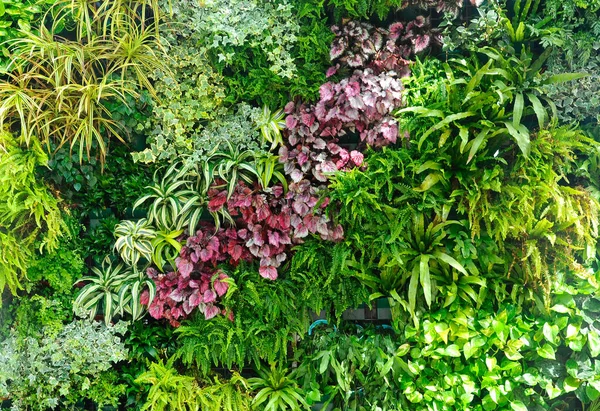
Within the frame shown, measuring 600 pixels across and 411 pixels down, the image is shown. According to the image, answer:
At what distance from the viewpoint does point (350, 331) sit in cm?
320

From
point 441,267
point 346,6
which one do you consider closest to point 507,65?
point 346,6

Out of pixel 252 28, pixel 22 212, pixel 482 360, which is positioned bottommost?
pixel 482 360

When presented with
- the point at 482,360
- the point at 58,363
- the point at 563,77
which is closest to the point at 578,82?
the point at 563,77

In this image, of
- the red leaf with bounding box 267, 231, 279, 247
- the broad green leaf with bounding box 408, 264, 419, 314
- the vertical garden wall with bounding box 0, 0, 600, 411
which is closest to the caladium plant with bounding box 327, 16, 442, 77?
the vertical garden wall with bounding box 0, 0, 600, 411

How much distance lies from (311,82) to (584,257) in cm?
180

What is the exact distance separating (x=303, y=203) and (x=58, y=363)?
5.61 ft

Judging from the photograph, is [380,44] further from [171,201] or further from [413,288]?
[171,201]

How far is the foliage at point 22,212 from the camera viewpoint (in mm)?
2904

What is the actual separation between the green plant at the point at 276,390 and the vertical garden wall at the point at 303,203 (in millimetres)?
11

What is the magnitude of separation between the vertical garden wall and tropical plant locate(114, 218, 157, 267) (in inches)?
0.6

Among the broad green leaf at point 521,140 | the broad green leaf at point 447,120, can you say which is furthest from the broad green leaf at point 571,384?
the broad green leaf at point 447,120

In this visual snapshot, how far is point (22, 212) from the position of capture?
3049 millimetres

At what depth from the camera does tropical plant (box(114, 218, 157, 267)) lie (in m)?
3.04

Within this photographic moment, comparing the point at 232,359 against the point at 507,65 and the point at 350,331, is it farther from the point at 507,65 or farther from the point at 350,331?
the point at 507,65
